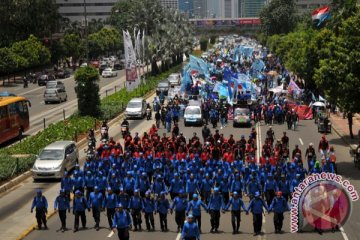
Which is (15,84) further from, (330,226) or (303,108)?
(330,226)

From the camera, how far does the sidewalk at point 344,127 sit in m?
38.3

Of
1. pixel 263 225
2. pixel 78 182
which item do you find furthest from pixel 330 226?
pixel 78 182

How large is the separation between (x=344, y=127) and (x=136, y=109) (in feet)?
47.9

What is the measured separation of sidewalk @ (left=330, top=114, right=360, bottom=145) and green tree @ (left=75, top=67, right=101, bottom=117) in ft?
52.5

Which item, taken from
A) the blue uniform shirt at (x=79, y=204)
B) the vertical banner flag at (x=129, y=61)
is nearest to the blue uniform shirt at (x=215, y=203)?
the blue uniform shirt at (x=79, y=204)

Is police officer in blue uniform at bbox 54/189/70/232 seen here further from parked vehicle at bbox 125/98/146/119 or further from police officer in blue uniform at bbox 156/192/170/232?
parked vehicle at bbox 125/98/146/119

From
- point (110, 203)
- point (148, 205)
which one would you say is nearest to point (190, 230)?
point (148, 205)

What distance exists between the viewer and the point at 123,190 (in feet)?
71.2

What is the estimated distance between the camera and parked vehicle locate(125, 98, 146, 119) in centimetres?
4798

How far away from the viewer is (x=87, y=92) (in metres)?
45.5

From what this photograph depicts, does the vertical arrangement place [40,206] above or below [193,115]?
above

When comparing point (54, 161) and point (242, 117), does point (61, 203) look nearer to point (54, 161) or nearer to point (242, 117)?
point (54, 161)

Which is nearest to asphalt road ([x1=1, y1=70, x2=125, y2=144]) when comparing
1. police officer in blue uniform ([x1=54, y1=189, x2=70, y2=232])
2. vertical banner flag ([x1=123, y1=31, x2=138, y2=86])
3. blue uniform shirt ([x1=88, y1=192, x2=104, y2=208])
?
vertical banner flag ([x1=123, y1=31, x2=138, y2=86])

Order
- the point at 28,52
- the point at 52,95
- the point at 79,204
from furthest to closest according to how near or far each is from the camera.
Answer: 1. the point at 28,52
2. the point at 52,95
3. the point at 79,204
